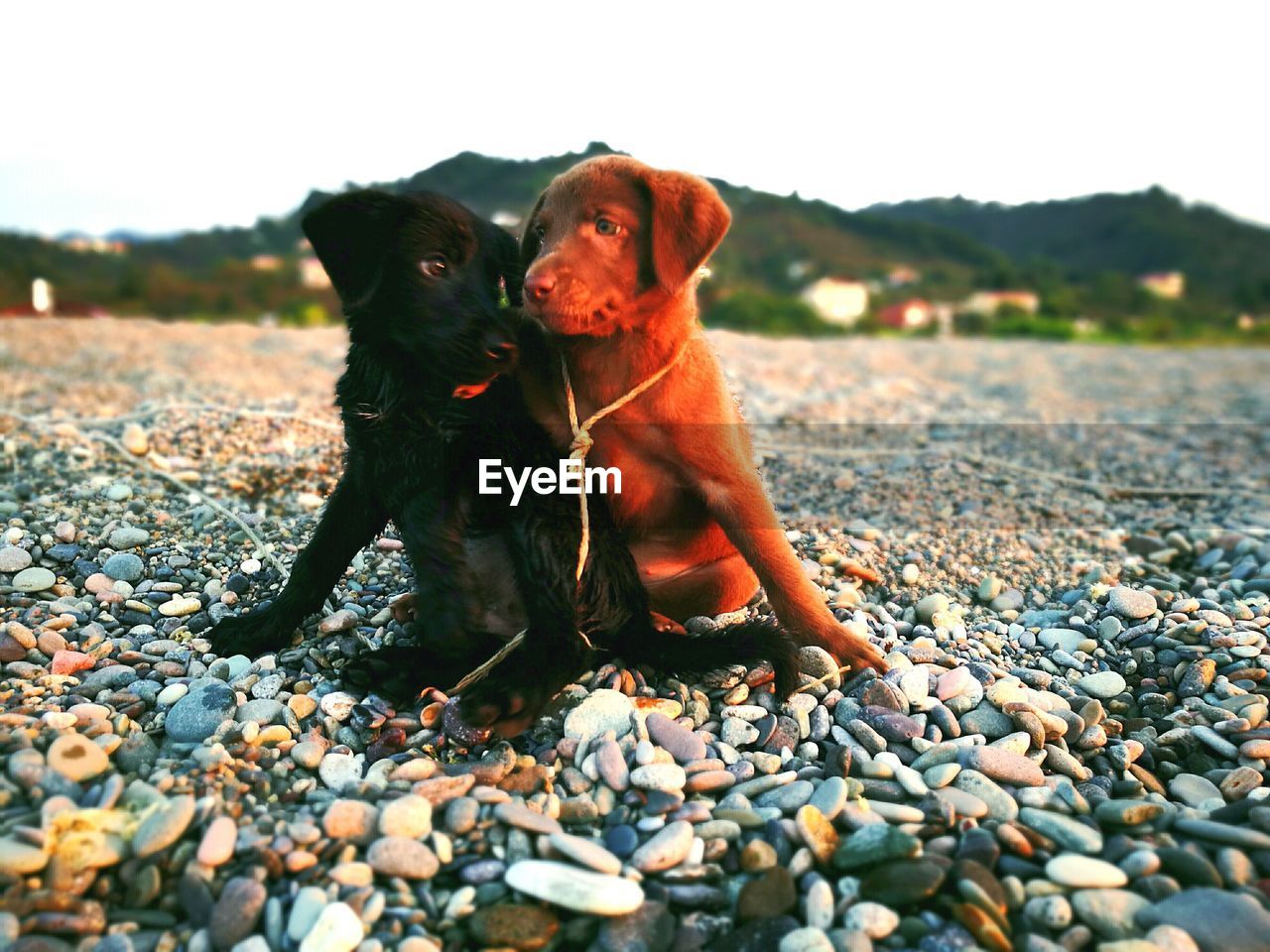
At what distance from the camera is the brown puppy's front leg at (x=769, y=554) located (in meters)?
3.03

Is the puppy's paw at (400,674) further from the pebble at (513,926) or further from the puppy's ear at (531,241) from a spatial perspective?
the puppy's ear at (531,241)

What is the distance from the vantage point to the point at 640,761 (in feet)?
8.31

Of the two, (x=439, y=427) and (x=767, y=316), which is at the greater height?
(x=767, y=316)

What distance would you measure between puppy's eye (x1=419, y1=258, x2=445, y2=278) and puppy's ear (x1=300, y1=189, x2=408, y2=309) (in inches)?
4.9

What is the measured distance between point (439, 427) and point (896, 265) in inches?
820

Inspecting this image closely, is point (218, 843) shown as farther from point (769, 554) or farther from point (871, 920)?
point (769, 554)

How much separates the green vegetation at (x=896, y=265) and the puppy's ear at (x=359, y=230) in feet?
22.8

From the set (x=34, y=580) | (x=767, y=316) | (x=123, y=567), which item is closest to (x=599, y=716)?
(x=123, y=567)

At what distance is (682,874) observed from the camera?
2.13 meters

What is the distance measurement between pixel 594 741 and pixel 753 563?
31.4 inches

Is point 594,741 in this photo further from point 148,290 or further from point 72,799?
point 148,290

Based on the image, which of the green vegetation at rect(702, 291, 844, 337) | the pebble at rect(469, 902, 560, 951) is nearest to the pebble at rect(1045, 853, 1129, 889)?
the pebble at rect(469, 902, 560, 951)

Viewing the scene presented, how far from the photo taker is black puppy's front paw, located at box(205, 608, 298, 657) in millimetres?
3035

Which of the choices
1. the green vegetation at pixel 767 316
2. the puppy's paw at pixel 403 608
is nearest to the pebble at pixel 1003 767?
the puppy's paw at pixel 403 608
